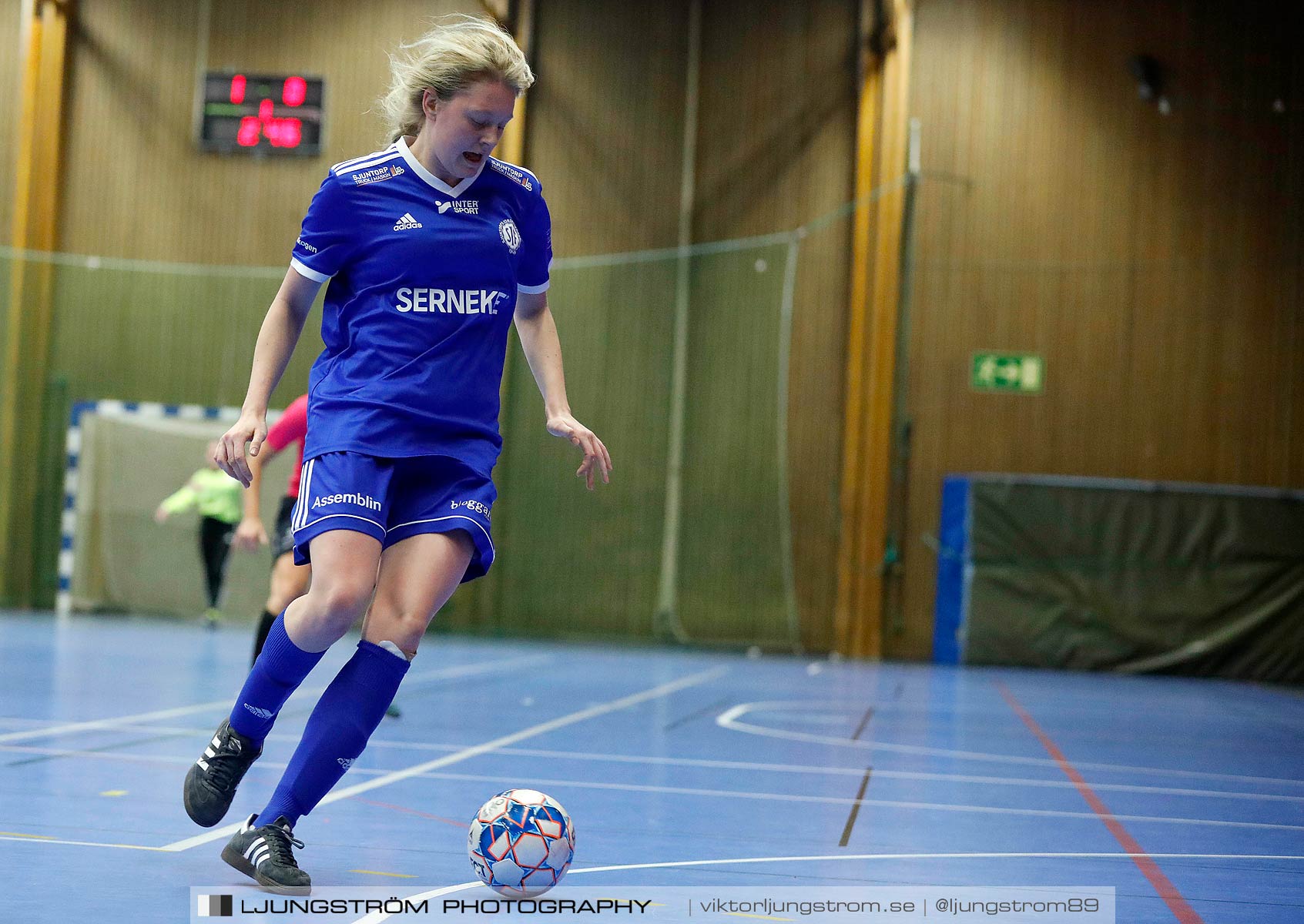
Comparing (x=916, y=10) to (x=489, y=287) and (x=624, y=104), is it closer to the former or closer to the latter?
(x=624, y=104)

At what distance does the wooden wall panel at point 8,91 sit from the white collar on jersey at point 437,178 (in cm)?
1228

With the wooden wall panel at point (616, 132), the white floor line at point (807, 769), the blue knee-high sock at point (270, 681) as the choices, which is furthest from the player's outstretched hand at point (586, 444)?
the wooden wall panel at point (616, 132)

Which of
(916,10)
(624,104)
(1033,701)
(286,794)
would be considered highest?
(916,10)

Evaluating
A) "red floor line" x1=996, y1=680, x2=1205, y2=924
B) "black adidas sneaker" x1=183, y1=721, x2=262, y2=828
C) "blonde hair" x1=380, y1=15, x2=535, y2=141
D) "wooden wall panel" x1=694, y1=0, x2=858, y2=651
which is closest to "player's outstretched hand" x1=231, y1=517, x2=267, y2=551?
"black adidas sneaker" x1=183, y1=721, x2=262, y2=828

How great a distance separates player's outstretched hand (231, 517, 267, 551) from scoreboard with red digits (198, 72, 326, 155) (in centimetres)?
972

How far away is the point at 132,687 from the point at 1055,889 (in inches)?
194

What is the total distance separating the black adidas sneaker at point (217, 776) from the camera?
2674 mm

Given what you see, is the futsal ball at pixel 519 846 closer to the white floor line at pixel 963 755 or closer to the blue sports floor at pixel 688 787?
the blue sports floor at pixel 688 787

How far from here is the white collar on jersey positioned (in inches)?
108

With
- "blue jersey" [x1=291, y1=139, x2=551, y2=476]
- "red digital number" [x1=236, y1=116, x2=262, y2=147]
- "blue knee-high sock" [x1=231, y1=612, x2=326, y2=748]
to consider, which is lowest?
"blue knee-high sock" [x1=231, y1=612, x2=326, y2=748]

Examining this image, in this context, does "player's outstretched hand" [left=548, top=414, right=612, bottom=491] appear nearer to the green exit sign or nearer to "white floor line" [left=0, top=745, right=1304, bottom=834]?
"white floor line" [left=0, top=745, right=1304, bottom=834]

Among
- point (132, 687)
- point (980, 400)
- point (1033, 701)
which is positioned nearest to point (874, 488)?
point (980, 400)

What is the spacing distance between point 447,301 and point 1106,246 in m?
11.3

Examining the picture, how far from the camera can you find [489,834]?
2604 mm
